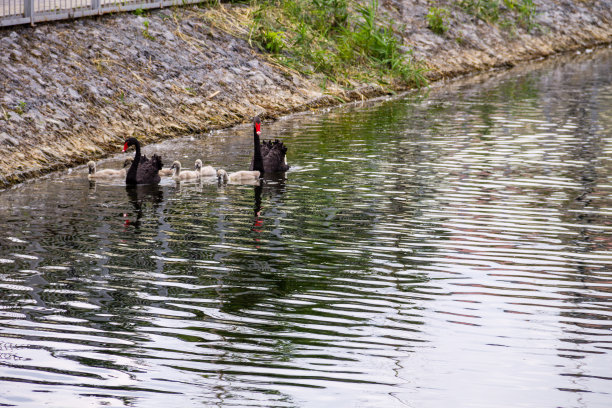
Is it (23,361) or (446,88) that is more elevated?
(446,88)

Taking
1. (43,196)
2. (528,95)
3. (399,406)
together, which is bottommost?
(399,406)

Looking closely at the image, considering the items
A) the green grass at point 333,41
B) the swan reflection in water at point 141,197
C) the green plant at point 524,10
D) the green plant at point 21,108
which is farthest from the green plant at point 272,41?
the green plant at point 524,10

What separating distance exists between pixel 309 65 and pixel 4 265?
1857 centimetres

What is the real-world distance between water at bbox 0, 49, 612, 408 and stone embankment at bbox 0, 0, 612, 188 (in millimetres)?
1153

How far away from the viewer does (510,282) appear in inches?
476

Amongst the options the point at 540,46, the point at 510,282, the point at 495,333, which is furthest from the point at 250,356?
the point at 540,46

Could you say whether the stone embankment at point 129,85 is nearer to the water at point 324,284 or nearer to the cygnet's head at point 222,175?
the water at point 324,284

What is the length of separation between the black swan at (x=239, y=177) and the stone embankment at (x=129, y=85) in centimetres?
320

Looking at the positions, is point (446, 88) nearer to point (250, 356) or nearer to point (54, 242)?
point (54, 242)

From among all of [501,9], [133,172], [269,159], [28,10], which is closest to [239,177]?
[269,159]

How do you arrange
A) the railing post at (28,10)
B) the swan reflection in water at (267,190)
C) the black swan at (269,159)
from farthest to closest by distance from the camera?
the railing post at (28,10) < the black swan at (269,159) < the swan reflection in water at (267,190)

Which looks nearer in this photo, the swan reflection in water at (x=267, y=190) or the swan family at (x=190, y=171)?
the swan reflection in water at (x=267, y=190)

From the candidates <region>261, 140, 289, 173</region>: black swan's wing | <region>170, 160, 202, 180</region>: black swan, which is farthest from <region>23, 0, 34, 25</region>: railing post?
<region>261, 140, 289, 173</region>: black swan's wing

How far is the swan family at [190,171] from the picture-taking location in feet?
62.5
